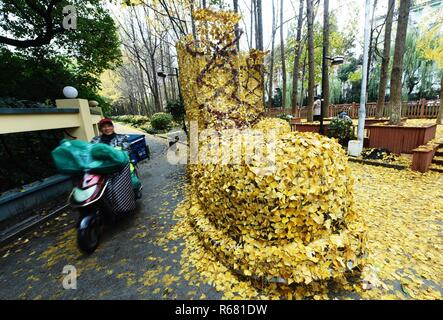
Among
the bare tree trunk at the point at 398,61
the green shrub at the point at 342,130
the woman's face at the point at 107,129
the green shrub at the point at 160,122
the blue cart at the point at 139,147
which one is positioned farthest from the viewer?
the green shrub at the point at 160,122

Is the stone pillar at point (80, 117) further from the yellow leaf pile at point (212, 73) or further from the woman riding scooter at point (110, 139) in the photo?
the yellow leaf pile at point (212, 73)

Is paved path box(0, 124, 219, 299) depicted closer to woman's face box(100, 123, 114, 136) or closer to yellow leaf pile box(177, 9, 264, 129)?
woman's face box(100, 123, 114, 136)

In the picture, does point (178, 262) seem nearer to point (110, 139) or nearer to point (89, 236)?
point (89, 236)

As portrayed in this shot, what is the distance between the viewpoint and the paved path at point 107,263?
2520mm

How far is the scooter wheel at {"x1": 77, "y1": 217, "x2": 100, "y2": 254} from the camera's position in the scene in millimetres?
3003

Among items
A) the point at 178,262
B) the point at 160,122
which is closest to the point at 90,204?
the point at 178,262

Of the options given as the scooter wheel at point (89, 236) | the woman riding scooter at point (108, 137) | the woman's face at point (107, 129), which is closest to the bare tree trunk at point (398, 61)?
the woman riding scooter at point (108, 137)

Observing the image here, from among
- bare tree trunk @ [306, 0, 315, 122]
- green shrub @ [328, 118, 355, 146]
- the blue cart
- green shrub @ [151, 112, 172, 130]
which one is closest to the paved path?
the blue cart

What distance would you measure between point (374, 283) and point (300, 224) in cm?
114

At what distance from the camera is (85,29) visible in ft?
27.7

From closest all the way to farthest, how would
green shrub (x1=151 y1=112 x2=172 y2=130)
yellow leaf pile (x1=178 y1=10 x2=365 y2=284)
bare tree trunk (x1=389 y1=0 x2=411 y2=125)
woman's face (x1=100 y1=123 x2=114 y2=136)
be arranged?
yellow leaf pile (x1=178 y1=10 x2=365 y2=284) < woman's face (x1=100 y1=123 x2=114 y2=136) < bare tree trunk (x1=389 y1=0 x2=411 y2=125) < green shrub (x1=151 y1=112 x2=172 y2=130)

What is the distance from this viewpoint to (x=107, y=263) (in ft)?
9.84

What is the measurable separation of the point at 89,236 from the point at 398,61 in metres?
10.6

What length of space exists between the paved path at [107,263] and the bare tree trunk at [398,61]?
8.54 meters
